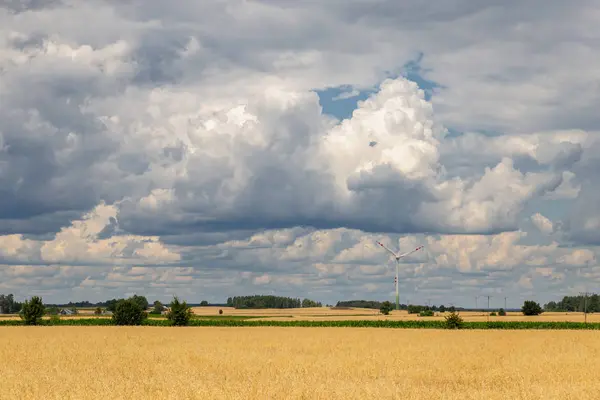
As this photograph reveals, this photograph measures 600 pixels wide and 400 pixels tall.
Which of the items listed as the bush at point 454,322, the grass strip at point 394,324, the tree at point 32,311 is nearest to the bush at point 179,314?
the grass strip at point 394,324

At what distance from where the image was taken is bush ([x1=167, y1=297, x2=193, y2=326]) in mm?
145125

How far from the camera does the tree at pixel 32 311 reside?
5925 inches

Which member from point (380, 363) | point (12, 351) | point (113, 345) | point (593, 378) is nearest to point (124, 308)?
point (113, 345)

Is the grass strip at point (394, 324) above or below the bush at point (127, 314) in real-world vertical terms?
below

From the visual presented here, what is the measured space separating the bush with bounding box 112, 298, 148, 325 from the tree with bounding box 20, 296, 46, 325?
16.0 meters

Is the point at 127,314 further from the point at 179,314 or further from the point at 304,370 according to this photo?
the point at 304,370

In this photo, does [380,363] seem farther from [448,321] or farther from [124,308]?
[124,308]

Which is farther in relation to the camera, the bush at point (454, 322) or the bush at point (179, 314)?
the bush at point (179, 314)

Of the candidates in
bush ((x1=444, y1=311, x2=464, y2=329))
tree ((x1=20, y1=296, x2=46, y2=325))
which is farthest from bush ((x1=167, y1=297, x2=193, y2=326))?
bush ((x1=444, y1=311, x2=464, y2=329))

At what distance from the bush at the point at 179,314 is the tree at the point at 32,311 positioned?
2832cm

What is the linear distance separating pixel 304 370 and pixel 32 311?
114468 mm

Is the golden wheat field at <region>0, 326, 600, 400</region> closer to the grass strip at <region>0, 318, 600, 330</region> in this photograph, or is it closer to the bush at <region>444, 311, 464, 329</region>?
the bush at <region>444, 311, 464, 329</region>

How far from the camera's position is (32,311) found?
495 feet

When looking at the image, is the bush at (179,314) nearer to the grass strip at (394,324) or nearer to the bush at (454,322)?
the grass strip at (394,324)
